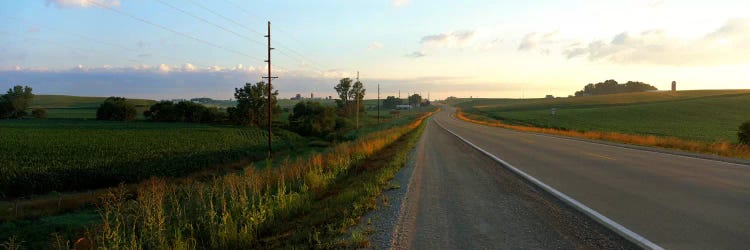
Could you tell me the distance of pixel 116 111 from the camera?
7638cm

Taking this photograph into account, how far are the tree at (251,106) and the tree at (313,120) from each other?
5824 mm

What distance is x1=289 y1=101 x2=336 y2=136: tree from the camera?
7175 centimetres

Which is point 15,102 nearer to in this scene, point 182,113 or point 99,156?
point 182,113

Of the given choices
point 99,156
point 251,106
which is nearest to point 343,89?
point 251,106

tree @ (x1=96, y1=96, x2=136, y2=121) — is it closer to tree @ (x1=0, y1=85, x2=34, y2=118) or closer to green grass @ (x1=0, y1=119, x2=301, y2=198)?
tree @ (x1=0, y1=85, x2=34, y2=118)

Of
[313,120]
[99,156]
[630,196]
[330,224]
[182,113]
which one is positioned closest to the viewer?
[330,224]

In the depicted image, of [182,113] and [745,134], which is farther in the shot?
[182,113]

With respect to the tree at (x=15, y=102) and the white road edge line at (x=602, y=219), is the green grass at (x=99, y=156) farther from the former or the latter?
the tree at (x=15, y=102)

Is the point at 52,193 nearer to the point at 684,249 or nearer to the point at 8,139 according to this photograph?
the point at 8,139

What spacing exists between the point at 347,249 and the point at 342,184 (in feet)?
23.3

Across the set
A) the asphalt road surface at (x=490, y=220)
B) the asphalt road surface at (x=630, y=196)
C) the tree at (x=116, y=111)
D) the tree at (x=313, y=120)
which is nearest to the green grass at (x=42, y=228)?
the asphalt road surface at (x=490, y=220)

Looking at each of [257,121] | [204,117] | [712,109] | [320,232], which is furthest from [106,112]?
[712,109]

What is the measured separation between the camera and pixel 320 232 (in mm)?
6020

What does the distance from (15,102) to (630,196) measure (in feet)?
368
